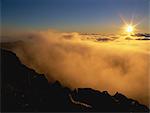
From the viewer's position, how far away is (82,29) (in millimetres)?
2137

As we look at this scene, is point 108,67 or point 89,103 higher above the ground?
point 108,67

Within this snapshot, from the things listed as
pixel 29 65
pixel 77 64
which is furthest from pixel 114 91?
pixel 29 65

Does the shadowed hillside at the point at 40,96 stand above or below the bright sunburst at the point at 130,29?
below

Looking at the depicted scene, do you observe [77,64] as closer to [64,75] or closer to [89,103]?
[64,75]

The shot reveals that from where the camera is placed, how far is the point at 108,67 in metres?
2.14

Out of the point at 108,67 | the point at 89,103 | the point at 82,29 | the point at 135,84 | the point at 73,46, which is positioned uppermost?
the point at 82,29

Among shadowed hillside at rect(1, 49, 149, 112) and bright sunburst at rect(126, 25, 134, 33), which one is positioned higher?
bright sunburst at rect(126, 25, 134, 33)

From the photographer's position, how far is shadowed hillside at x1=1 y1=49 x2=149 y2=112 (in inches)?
83.4

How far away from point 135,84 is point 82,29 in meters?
0.60

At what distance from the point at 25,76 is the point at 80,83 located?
46cm

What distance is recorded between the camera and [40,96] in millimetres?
2168

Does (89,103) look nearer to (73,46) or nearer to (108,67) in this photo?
(108,67)

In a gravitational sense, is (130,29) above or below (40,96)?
above

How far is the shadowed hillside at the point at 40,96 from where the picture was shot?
212cm
